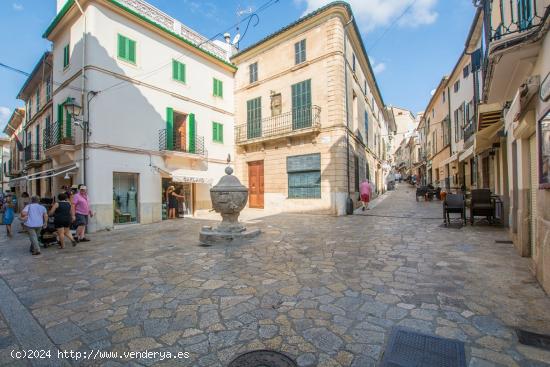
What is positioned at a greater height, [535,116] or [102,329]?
[535,116]

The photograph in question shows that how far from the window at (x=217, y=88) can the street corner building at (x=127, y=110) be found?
52 cm

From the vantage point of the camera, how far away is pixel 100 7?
10750 millimetres

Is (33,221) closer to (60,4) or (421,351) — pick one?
(421,351)

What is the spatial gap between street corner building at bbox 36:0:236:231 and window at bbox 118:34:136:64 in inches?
1.7

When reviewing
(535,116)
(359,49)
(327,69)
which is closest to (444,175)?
(359,49)

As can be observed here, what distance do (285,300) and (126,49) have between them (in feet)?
42.3

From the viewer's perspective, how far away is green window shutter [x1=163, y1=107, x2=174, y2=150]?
42.1 feet

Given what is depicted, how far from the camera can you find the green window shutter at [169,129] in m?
12.8

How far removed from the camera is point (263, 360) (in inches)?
86.0

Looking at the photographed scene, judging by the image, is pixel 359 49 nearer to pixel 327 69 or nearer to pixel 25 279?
pixel 327 69

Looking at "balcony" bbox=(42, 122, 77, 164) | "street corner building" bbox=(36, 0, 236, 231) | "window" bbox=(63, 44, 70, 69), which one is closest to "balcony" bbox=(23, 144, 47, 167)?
"street corner building" bbox=(36, 0, 236, 231)

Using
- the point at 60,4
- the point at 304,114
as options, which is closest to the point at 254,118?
the point at 304,114

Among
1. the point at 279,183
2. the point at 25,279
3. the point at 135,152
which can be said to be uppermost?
the point at 135,152

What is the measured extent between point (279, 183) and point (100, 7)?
1098cm
